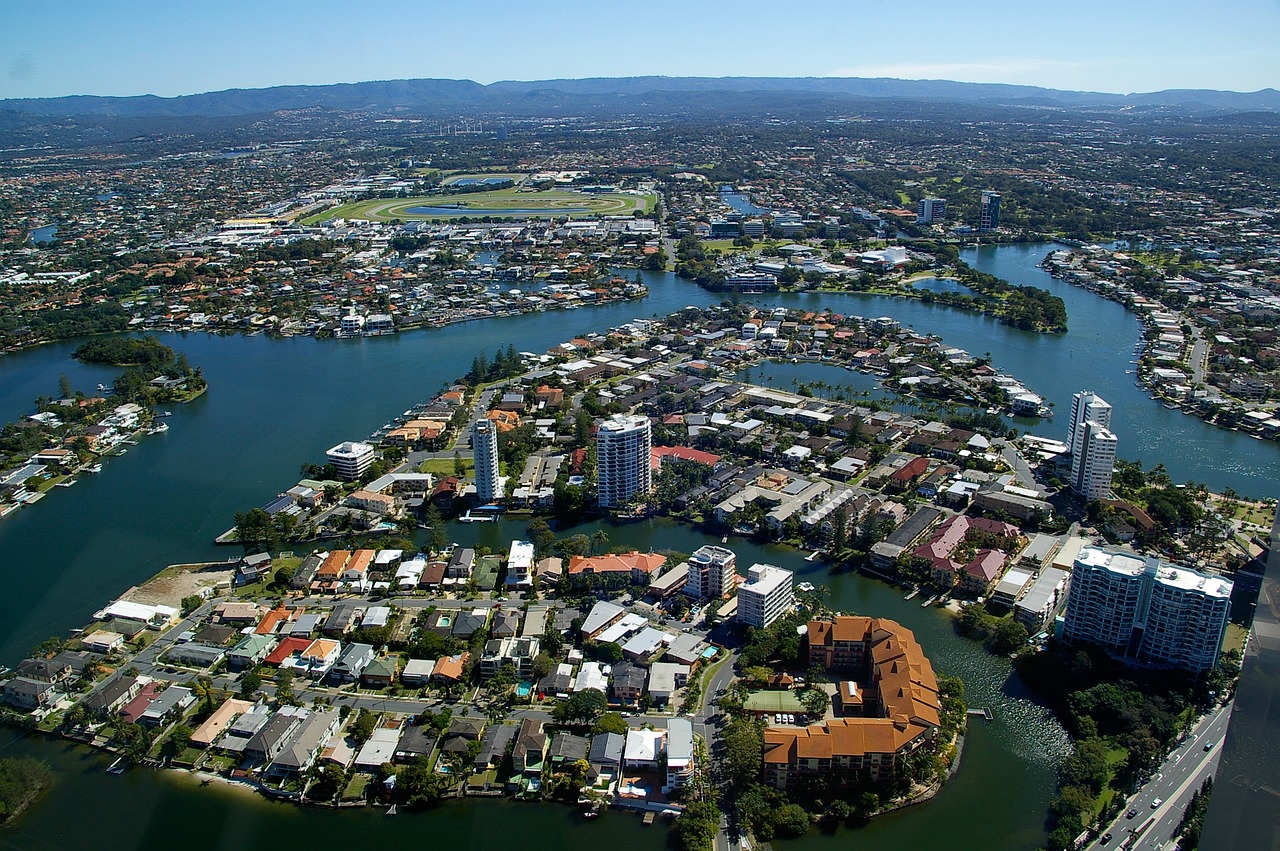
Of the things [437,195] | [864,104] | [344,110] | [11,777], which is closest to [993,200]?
[437,195]

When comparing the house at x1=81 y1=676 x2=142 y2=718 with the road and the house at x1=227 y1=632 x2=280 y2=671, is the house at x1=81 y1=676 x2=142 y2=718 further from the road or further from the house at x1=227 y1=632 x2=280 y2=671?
the road

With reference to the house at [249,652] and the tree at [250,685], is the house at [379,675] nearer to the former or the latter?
the tree at [250,685]

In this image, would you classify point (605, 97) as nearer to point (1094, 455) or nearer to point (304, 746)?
point (1094, 455)

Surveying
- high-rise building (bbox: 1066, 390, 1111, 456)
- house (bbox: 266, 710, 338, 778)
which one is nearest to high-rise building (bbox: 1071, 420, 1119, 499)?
high-rise building (bbox: 1066, 390, 1111, 456)

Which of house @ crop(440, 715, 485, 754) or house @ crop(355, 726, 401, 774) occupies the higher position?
house @ crop(440, 715, 485, 754)

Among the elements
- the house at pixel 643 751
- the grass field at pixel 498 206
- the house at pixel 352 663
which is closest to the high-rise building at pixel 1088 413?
the house at pixel 643 751

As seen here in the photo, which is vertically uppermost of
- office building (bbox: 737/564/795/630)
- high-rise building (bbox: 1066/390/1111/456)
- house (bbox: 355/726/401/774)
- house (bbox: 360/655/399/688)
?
high-rise building (bbox: 1066/390/1111/456)

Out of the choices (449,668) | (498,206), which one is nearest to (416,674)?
(449,668)

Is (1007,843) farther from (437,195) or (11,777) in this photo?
(437,195)
